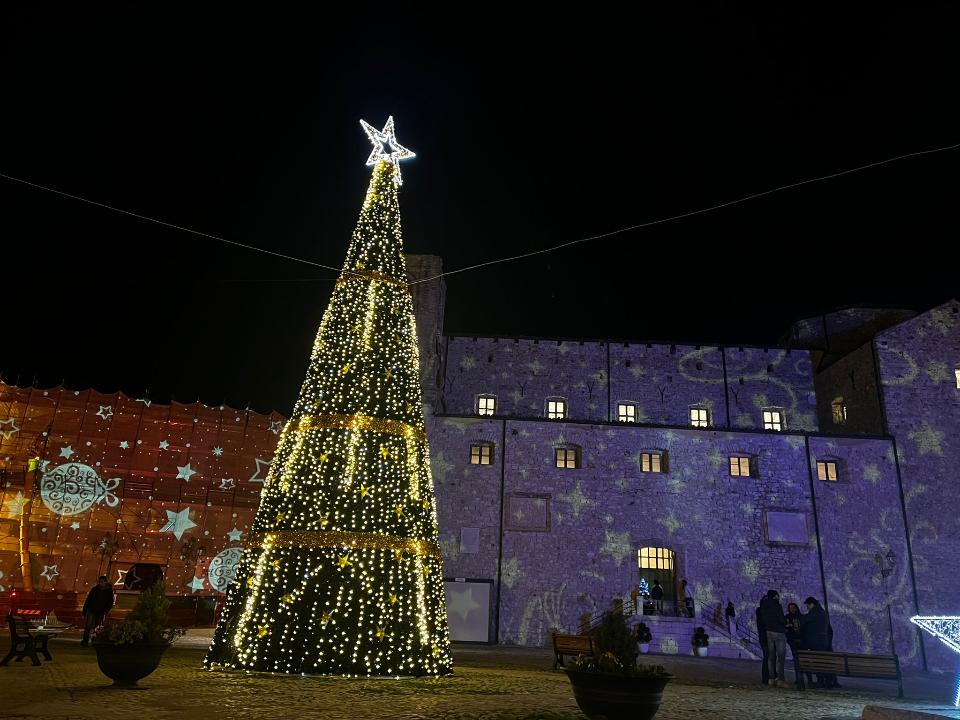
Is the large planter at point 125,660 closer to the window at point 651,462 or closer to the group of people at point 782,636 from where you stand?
the group of people at point 782,636

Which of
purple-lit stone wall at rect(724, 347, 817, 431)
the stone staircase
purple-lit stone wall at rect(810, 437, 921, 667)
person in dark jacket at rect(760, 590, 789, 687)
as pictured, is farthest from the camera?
purple-lit stone wall at rect(724, 347, 817, 431)

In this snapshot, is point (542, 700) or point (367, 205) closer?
point (542, 700)

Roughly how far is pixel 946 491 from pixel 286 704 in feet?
70.0

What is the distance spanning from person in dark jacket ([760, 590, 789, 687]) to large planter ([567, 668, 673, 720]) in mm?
6336

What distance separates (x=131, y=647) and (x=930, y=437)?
22722 mm

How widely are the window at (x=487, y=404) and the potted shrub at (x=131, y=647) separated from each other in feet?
59.6

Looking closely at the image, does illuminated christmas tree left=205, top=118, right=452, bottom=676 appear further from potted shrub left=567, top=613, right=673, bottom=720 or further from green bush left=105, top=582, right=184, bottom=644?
potted shrub left=567, top=613, right=673, bottom=720

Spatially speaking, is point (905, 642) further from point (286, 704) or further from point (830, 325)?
point (286, 704)

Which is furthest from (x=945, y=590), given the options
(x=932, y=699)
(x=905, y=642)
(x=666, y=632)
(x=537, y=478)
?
(x=537, y=478)

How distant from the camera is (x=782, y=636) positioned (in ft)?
36.7

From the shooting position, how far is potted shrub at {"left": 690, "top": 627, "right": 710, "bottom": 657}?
57.4 feet

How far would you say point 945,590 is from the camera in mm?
18875

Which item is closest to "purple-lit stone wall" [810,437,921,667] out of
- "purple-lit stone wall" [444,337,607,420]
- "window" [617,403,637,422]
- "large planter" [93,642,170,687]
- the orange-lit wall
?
"window" [617,403,637,422]

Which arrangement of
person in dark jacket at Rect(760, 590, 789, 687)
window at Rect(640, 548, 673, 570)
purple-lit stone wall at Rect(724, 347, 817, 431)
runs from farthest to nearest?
purple-lit stone wall at Rect(724, 347, 817, 431) < window at Rect(640, 548, 673, 570) < person in dark jacket at Rect(760, 590, 789, 687)
